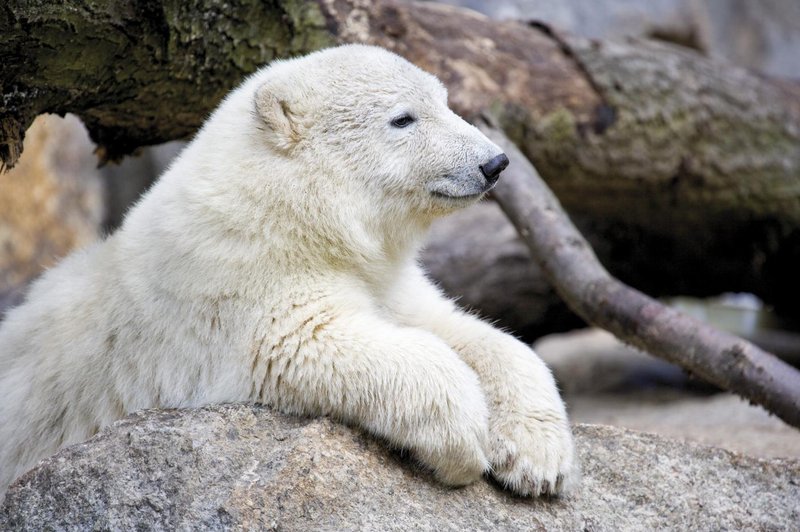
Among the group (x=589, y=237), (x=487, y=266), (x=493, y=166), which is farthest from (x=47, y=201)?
(x=493, y=166)

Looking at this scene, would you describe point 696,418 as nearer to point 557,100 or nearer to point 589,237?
point 589,237

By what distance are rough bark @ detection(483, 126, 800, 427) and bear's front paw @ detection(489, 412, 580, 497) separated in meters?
1.40

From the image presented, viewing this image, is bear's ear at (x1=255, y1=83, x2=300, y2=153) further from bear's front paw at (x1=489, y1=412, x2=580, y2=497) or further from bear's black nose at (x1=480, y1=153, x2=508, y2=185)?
bear's front paw at (x1=489, y1=412, x2=580, y2=497)

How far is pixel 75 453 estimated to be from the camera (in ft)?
9.79

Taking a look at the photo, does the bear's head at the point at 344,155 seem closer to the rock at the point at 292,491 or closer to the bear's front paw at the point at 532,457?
the rock at the point at 292,491

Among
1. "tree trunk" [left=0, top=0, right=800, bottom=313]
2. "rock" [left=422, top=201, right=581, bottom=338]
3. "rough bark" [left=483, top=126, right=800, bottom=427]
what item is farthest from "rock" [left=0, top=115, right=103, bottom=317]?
"rough bark" [left=483, top=126, right=800, bottom=427]

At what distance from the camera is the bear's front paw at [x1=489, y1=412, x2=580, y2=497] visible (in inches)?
125

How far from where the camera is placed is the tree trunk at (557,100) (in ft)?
13.1

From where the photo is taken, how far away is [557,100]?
586 cm

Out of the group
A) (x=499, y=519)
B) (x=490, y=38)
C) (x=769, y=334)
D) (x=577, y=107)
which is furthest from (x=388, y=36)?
(x=769, y=334)

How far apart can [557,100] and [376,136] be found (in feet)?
8.24

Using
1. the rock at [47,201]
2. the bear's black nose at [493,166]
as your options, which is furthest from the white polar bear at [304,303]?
the rock at [47,201]

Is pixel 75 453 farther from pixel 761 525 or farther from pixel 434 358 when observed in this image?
pixel 761 525

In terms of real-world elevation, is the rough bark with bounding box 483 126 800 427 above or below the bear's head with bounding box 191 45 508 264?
below
